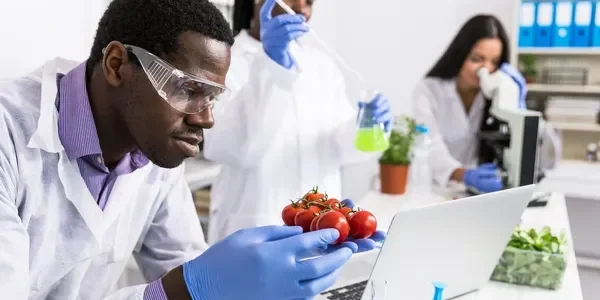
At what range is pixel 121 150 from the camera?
119 cm

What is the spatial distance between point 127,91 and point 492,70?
218 cm

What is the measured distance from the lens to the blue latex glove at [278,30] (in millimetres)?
1738

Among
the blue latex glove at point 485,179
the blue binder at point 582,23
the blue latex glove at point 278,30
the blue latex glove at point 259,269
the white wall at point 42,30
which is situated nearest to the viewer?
the blue latex glove at point 259,269

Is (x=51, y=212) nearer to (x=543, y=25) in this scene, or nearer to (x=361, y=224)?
(x=361, y=224)

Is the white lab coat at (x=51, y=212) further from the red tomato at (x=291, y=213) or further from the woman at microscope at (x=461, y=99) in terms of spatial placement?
the woman at microscope at (x=461, y=99)

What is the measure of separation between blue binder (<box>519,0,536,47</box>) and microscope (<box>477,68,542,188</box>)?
1206 millimetres

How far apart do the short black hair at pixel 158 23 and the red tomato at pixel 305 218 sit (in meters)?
0.38

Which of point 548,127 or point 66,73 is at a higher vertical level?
point 66,73

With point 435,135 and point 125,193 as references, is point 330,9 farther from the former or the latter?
point 125,193

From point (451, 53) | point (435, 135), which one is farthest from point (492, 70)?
point (435, 135)

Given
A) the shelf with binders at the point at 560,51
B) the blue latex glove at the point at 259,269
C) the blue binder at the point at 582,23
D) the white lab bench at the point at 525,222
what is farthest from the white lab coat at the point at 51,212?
the blue binder at the point at 582,23

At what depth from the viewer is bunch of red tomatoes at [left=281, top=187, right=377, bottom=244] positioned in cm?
110

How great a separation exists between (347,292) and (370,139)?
2.84 ft

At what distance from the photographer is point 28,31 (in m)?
1.38
